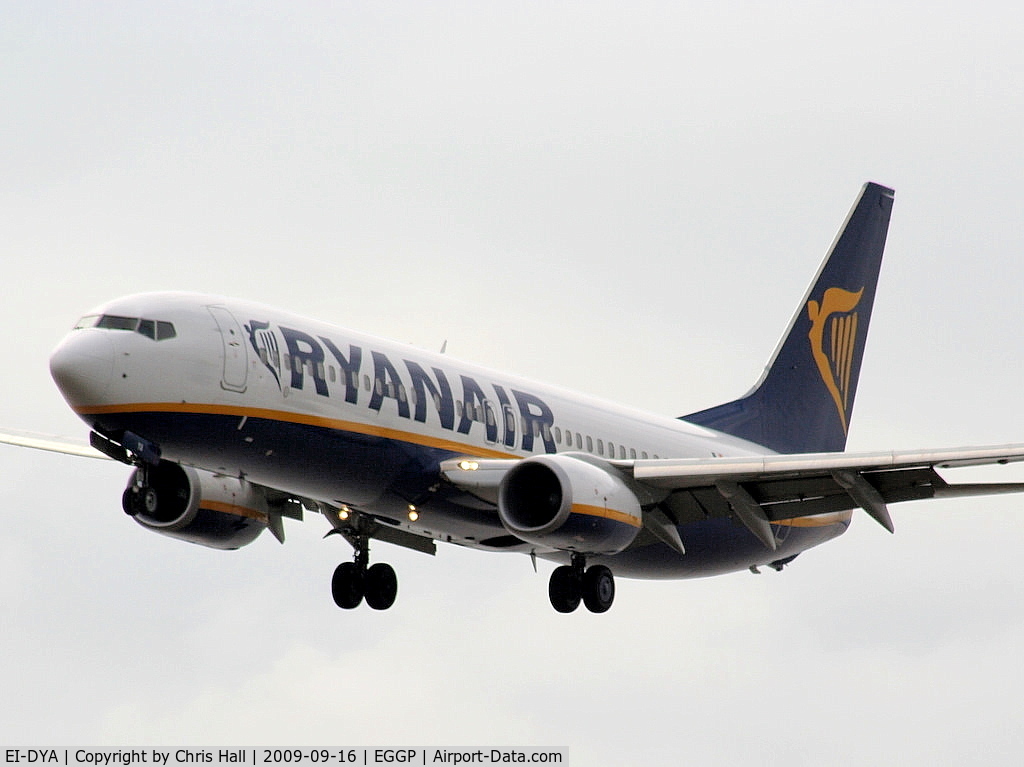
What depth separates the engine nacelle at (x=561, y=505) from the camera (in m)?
31.2

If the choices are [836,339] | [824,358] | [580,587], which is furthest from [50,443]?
[836,339]

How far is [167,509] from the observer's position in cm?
3416

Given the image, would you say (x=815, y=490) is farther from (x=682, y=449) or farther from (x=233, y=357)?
A: (x=233, y=357)

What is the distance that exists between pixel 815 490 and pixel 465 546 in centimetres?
681

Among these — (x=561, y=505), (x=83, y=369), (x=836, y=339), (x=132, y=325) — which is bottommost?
(x=561, y=505)

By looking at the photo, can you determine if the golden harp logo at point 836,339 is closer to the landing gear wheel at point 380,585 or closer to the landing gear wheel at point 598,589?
the landing gear wheel at point 598,589

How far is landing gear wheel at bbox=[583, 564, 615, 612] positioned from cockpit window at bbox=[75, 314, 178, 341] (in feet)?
31.9

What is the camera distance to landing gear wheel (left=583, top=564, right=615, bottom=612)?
33.7 meters

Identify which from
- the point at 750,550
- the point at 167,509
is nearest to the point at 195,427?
the point at 167,509

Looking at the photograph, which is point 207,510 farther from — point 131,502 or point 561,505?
point 561,505

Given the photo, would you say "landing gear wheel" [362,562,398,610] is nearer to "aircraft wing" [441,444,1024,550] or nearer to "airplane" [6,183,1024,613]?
"airplane" [6,183,1024,613]

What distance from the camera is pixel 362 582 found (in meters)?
36.0

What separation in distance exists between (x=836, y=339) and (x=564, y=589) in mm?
15002

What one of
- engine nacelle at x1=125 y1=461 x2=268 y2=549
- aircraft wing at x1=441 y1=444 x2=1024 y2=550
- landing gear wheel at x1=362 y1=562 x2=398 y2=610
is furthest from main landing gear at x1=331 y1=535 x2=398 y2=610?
aircraft wing at x1=441 y1=444 x2=1024 y2=550
